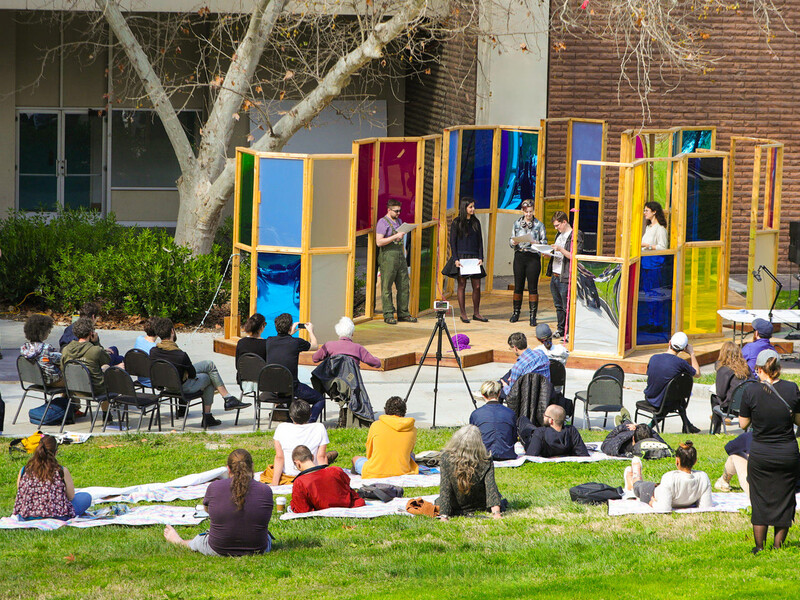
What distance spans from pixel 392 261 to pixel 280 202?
227cm

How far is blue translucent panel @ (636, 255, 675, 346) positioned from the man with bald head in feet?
15.8

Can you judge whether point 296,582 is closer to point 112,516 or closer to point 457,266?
point 112,516

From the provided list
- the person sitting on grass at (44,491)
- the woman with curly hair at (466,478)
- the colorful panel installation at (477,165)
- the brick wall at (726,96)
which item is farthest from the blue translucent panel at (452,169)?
the person sitting on grass at (44,491)

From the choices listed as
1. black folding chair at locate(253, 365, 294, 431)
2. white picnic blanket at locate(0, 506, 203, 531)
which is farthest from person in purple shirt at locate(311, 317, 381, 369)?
white picnic blanket at locate(0, 506, 203, 531)

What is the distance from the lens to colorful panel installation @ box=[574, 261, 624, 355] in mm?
14828

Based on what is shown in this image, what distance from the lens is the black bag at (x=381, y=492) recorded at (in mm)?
9511

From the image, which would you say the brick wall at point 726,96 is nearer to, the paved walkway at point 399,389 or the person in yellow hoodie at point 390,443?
the paved walkway at point 399,389

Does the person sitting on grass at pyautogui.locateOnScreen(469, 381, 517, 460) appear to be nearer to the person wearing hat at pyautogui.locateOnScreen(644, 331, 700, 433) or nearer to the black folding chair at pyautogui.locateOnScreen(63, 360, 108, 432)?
the person wearing hat at pyautogui.locateOnScreen(644, 331, 700, 433)

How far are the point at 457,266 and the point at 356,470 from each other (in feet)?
21.8

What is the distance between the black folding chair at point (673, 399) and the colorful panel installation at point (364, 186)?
18.0 ft

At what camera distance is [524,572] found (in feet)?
25.4

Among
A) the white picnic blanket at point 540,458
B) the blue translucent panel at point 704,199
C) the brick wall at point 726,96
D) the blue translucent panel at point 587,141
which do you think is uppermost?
the brick wall at point 726,96

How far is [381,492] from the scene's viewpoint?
9.53 meters

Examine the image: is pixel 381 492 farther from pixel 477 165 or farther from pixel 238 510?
pixel 477 165
